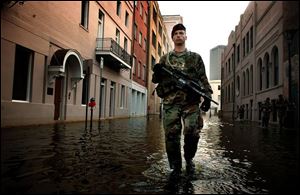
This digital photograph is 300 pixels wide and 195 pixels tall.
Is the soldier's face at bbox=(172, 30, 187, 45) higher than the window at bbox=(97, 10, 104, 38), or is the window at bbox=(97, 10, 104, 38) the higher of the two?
the window at bbox=(97, 10, 104, 38)

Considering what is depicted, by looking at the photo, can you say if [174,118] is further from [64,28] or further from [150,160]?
[64,28]

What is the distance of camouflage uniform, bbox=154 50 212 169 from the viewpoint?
12.3 ft

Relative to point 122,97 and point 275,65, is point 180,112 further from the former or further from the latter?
point 122,97

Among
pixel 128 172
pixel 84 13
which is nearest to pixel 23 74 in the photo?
pixel 128 172

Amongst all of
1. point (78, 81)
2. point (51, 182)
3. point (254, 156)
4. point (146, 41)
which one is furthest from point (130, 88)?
point (51, 182)

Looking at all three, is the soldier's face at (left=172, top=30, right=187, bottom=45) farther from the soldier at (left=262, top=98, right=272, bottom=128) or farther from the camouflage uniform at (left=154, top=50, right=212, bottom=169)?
the soldier at (left=262, top=98, right=272, bottom=128)

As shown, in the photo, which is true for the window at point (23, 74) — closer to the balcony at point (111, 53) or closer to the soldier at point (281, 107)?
the balcony at point (111, 53)

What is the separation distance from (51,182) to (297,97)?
14805mm

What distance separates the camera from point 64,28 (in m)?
12.3

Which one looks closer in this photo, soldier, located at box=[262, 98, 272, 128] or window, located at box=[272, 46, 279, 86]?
soldier, located at box=[262, 98, 272, 128]

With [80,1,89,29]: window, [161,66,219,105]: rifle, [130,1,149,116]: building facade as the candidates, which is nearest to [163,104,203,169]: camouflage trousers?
[161,66,219,105]: rifle

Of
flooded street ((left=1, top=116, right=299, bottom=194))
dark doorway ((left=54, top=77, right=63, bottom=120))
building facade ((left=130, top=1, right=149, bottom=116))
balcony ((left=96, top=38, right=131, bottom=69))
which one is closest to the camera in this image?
flooded street ((left=1, top=116, right=299, bottom=194))

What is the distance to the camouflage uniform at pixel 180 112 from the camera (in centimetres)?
376

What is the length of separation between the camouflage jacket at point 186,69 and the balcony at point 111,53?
49.1 ft
